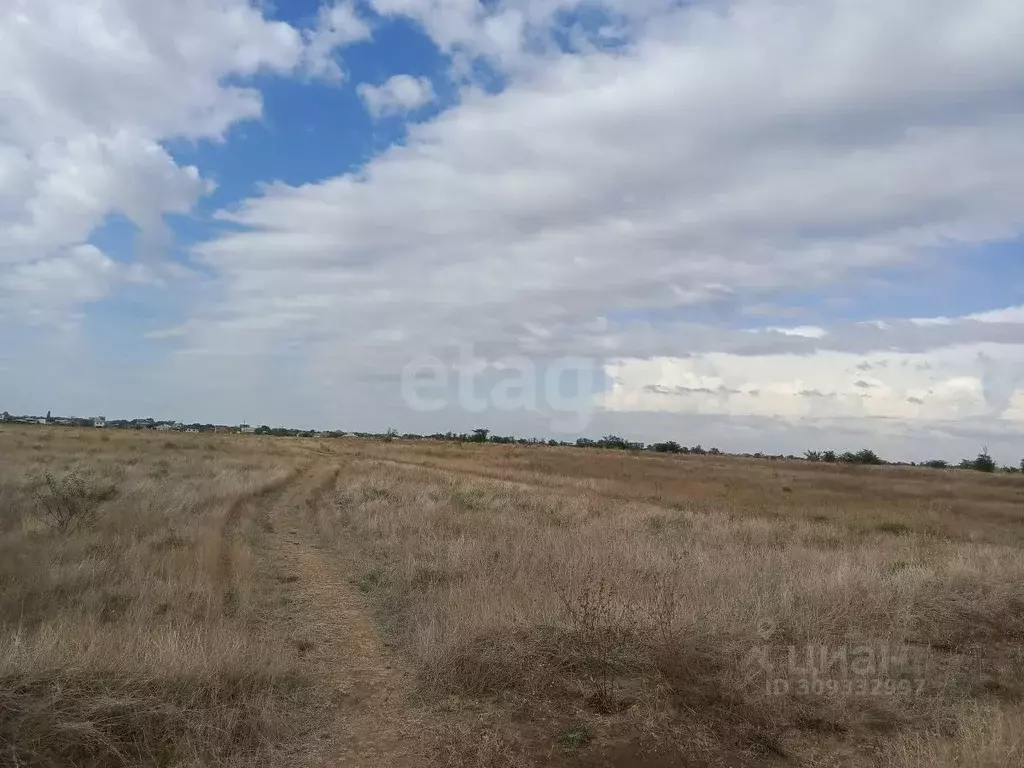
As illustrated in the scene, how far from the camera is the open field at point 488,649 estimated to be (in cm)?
514

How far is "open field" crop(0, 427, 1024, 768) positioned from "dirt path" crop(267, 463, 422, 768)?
3cm

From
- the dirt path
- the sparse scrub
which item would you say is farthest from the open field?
the sparse scrub

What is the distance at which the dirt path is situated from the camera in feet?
17.4

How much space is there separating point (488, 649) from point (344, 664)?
1691mm

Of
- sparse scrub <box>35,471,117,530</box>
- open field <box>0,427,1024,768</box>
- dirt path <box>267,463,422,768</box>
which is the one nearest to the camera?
open field <box>0,427,1024,768</box>

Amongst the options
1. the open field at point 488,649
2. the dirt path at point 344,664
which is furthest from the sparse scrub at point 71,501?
the dirt path at point 344,664

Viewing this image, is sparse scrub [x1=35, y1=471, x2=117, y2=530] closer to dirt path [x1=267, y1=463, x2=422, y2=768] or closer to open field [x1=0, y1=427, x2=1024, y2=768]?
open field [x1=0, y1=427, x2=1024, y2=768]

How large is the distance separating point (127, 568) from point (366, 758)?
6657 mm

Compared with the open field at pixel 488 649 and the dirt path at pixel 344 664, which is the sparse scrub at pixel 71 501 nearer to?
the open field at pixel 488 649

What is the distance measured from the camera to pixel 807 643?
24.1 ft

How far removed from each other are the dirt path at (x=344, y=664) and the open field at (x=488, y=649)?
0.10 feet

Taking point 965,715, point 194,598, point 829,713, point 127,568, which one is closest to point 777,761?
point 829,713

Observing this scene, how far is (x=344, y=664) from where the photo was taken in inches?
281

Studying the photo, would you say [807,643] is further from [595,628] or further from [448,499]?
[448,499]
